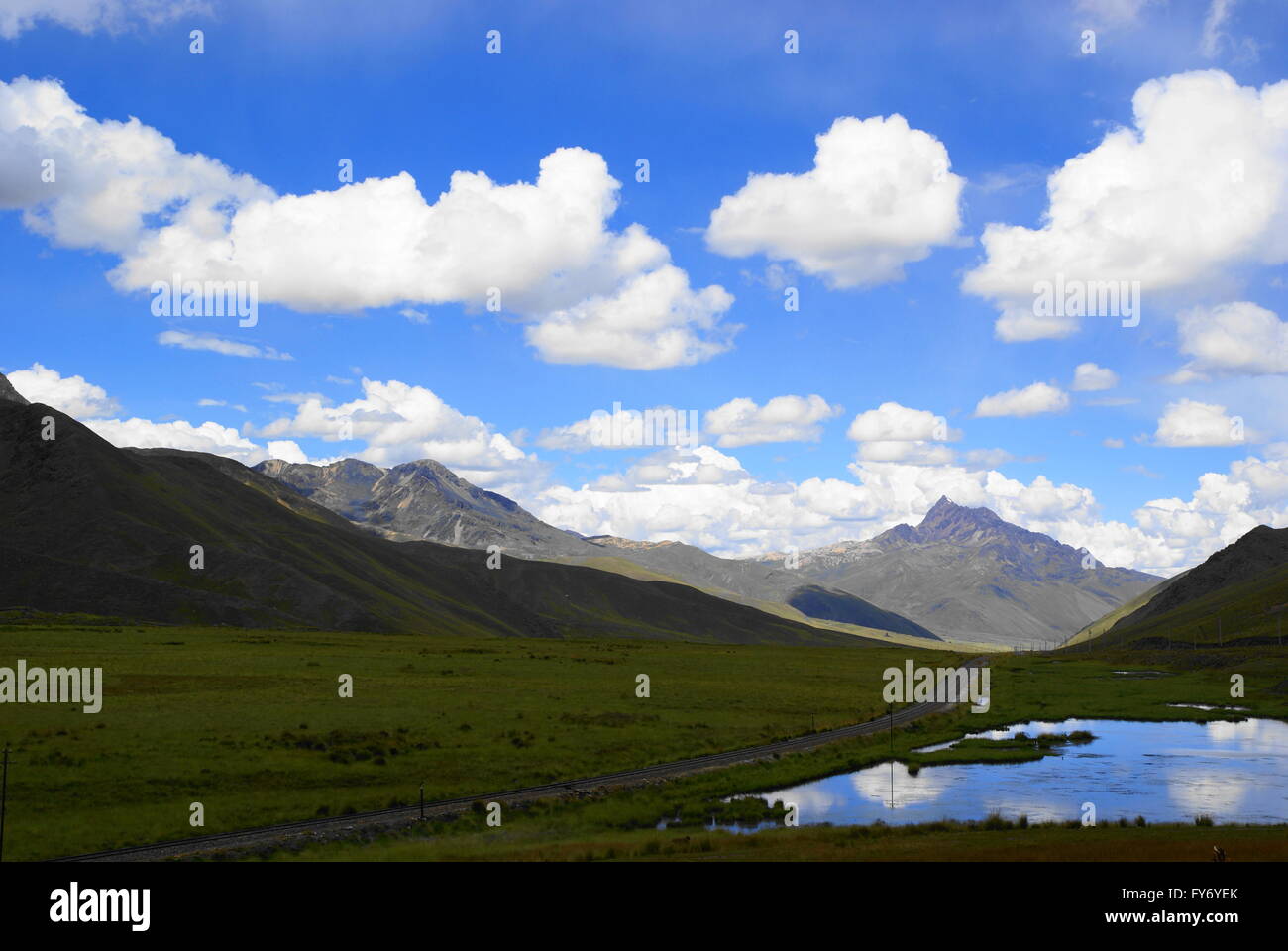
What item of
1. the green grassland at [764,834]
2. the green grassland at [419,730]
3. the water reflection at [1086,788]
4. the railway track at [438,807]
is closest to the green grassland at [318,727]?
the green grassland at [419,730]

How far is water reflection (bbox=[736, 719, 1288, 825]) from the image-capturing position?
5091cm

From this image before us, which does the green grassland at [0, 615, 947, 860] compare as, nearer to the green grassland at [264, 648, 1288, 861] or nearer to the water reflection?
the green grassland at [264, 648, 1288, 861]

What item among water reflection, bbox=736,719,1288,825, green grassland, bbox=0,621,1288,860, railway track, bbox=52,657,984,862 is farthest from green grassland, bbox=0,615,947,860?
water reflection, bbox=736,719,1288,825

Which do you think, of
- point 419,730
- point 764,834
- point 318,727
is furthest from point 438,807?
point 318,727

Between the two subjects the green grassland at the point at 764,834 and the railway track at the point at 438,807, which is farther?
the railway track at the point at 438,807

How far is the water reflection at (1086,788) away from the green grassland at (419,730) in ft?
12.3

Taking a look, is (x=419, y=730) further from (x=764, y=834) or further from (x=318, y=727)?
(x=764, y=834)

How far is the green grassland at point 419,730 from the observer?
46344 millimetres

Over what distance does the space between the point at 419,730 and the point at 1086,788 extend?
44244 millimetres

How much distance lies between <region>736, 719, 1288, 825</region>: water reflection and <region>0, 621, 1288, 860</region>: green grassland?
12.3 feet

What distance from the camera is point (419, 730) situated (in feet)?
229

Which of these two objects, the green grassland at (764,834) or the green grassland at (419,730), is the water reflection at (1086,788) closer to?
the green grassland at (764,834)
